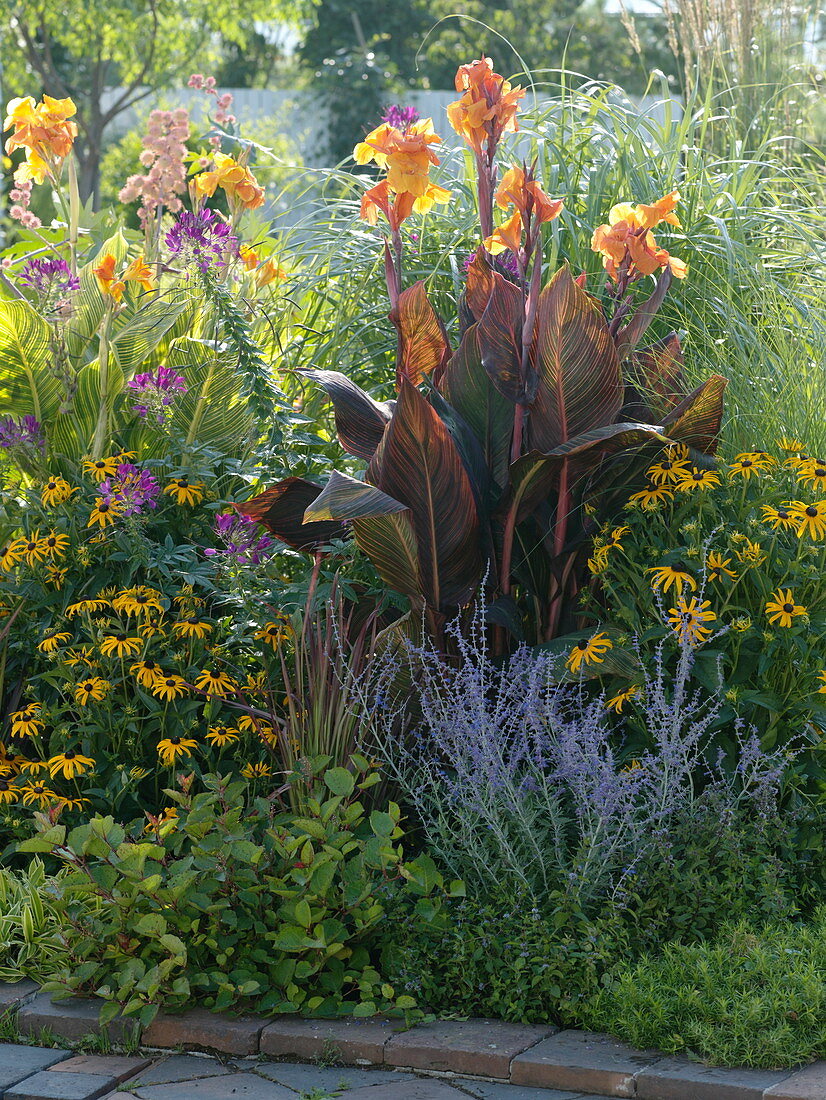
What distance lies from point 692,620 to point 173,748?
4.42 ft

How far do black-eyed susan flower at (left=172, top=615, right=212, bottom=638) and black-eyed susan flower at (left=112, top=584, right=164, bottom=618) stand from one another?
0.21ft

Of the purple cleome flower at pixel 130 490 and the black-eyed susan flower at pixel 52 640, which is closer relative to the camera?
the black-eyed susan flower at pixel 52 640

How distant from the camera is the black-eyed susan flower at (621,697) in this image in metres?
2.91

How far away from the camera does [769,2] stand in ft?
21.5

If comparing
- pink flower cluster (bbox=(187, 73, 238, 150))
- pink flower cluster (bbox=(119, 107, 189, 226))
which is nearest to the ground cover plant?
pink flower cluster (bbox=(119, 107, 189, 226))

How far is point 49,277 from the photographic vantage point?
3947 millimetres

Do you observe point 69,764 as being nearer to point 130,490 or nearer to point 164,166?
point 130,490

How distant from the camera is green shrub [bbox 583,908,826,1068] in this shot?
230 centimetres

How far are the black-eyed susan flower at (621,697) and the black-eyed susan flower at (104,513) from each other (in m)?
1.45

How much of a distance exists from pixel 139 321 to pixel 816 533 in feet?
7.56

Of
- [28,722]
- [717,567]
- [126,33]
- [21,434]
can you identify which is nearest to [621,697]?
[717,567]

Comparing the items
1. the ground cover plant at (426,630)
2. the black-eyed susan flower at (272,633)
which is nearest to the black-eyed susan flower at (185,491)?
the ground cover plant at (426,630)

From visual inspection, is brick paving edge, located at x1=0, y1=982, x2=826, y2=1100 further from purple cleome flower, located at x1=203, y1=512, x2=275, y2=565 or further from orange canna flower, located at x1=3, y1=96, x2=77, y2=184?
orange canna flower, located at x1=3, y1=96, x2=77, y2=184

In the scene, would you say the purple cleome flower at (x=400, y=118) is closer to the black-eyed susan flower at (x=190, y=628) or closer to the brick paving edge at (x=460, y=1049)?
the black-eyed susan flower at (x=190, y=628)
